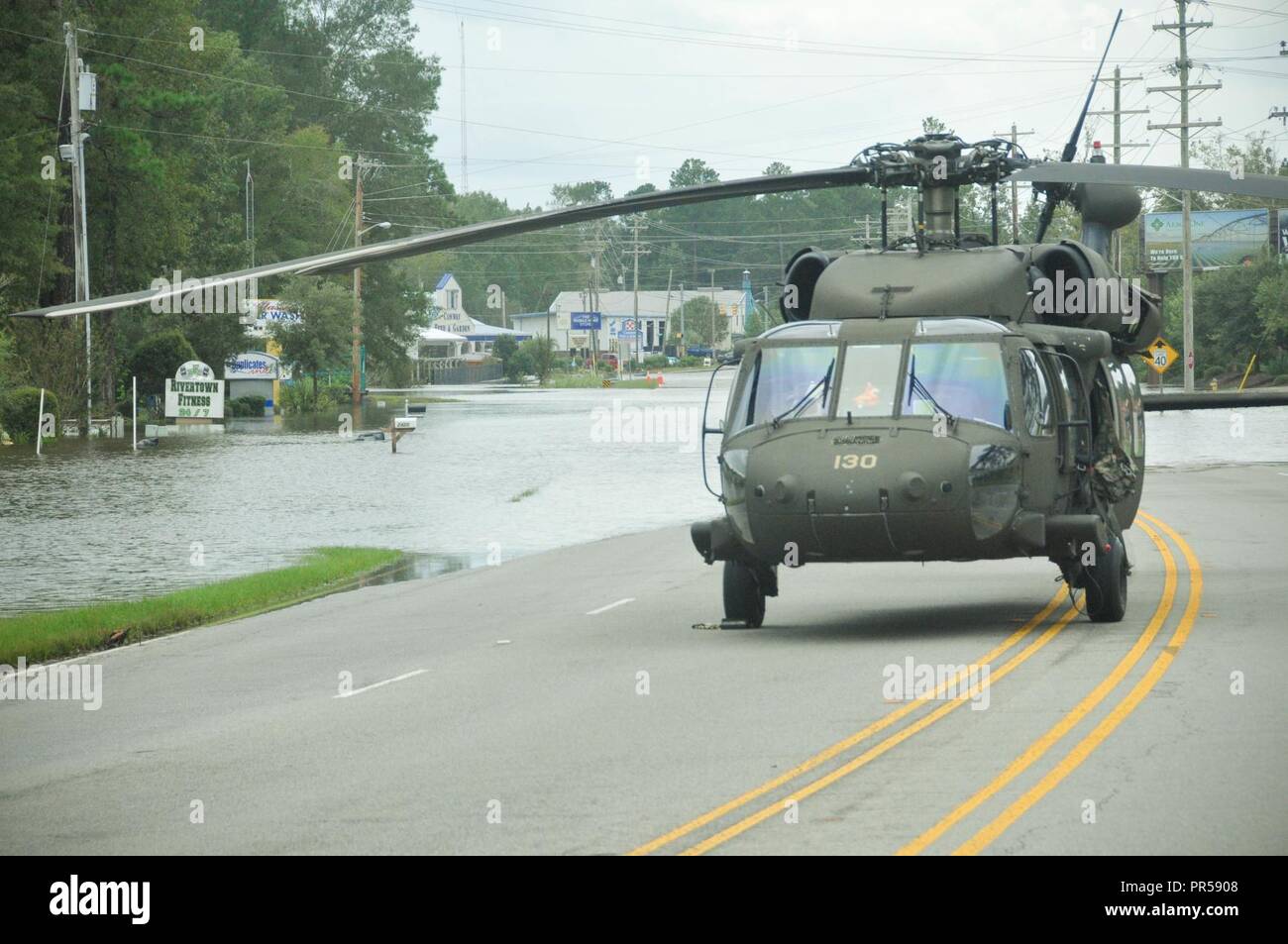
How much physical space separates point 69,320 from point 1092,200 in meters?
44.6

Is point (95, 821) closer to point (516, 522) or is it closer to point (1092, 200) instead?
point (1092, 200)

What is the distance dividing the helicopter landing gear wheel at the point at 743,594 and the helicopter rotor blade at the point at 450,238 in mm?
3445

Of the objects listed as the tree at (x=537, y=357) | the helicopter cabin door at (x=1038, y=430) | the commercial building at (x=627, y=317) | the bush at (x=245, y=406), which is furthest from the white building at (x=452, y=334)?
the helicopter cabin door at (x=1038, y=430)

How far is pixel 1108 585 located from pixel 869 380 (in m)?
2.71

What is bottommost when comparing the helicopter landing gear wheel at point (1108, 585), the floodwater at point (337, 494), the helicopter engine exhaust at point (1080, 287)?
the floodwater at point (337, 494)

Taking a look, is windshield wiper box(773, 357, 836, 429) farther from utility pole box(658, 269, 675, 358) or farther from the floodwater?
utility pole box(658, 269, 675, 358)

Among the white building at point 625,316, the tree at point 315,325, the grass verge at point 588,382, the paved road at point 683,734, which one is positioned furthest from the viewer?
the white building at point 625,316

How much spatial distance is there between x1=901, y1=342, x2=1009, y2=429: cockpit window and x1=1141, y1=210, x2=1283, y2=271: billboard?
3555 inches

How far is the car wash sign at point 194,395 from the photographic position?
63906mm

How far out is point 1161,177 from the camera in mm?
12406

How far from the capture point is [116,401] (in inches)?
2699

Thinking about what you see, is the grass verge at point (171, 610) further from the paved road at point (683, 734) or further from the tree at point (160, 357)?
the tree at point (160, 357)

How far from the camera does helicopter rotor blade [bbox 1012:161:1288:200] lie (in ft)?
37.6
